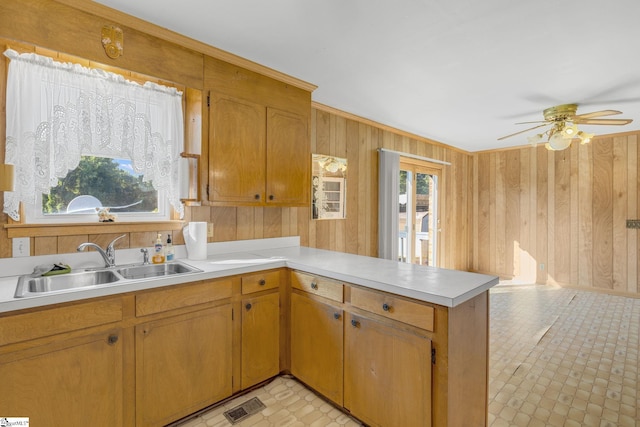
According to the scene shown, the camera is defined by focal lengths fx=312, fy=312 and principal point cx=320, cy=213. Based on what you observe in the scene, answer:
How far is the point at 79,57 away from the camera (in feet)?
5.54

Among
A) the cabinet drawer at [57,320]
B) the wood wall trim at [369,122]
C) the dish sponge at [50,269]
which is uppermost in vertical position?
the wood wall trim at [369,122]

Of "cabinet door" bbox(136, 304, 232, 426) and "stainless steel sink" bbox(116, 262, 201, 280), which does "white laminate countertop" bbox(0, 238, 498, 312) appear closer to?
"stainless steel sink" bbox(116, 262, 201, 280)

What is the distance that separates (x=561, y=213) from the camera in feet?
16.3

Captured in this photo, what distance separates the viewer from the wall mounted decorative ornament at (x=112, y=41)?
1751mm

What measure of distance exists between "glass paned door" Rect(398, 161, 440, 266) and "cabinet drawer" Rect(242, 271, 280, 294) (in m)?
2.70

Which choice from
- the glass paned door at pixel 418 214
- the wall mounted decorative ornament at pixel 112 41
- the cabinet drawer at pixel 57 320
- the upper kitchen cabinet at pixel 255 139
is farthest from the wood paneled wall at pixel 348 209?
the wall mounted decorative ornament at pixel 112 41

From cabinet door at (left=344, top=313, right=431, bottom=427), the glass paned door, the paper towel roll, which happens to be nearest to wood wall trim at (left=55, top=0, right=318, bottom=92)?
the paper towel roll

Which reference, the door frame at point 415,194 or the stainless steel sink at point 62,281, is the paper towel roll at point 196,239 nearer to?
the stainless steel sink at point 62,281

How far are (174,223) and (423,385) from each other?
74.1 inches

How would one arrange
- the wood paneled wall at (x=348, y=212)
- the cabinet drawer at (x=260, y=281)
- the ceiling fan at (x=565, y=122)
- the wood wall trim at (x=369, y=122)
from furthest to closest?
the wood wall trim at (x=369, y=122), the ceiling fan at (x=565, y=122), the wood paneled wall at (x=348, y=212), the cabinet drawer at (x=260, y=281)

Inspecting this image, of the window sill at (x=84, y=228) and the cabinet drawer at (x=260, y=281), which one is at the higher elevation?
the window sill at (x=84, y=228)

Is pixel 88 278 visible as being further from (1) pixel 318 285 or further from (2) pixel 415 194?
(2) pixel 415 194

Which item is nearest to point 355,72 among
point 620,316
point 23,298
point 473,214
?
point 23,298

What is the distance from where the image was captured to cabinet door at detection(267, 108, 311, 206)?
2486mm
